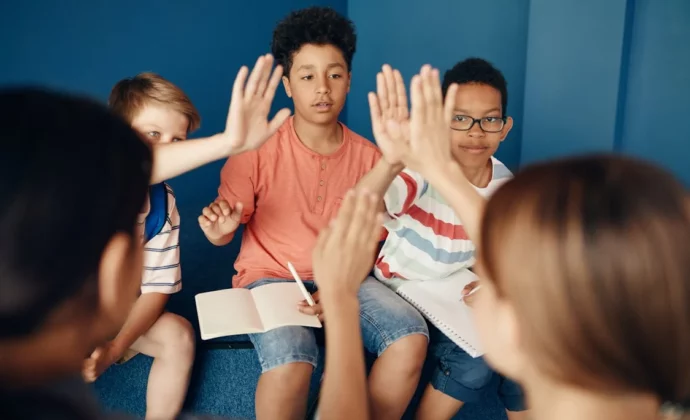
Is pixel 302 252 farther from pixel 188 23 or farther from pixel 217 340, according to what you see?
pixel 188 23

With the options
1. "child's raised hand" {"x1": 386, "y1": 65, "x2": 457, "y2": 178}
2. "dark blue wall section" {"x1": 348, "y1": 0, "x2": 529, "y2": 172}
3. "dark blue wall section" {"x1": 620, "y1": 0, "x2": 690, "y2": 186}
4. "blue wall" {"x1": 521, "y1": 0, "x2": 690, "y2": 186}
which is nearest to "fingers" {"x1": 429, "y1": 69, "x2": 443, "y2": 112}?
"child's raised hand" {"x1": 386, "y1": 65, "x2": 457, "y2": 178}

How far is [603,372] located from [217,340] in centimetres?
118

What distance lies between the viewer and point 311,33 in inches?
68.0

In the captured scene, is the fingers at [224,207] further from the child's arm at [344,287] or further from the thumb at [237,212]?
the child's arm at [344,287]

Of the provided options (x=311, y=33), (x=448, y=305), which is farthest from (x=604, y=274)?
(x=311, y=33)

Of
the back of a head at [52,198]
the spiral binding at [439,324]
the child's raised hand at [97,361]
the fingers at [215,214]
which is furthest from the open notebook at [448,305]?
the back of a head at [52,198]

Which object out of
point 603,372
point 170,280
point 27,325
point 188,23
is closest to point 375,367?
point 170,280

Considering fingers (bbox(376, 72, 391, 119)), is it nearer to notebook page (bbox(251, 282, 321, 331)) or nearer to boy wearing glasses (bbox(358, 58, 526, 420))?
boy wearing glasses (bbox(358, 58, 526, 420))

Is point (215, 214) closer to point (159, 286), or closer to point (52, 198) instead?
point (159, 286)

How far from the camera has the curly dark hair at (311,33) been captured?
1730 millimetres

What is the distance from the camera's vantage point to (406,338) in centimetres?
140

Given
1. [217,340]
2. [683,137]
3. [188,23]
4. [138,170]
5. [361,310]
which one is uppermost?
[188,23]

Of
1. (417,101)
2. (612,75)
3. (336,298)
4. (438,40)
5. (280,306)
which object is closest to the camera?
(336,298)

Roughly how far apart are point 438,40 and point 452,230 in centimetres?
163
